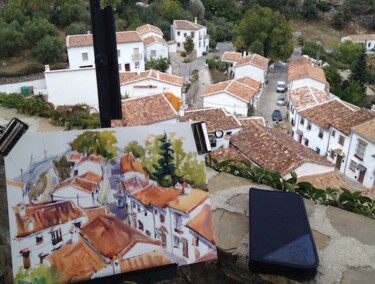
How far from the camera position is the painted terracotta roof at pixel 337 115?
1363 cm

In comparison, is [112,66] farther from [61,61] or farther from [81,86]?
[61,61]

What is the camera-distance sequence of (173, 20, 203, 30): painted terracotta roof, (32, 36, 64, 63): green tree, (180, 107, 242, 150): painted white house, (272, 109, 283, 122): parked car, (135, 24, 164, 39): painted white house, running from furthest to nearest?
(173, 20, 203, 30): painted terracotta roof, (135, 24, 164, 39): painted white house, (32, 36, 64, 63): green tree, (272, 109, 283, 122): parked car, (180, 107, 242, 150): painted white house

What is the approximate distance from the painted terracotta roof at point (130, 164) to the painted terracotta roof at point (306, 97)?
598 inches

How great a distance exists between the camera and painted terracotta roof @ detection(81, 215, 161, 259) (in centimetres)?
163

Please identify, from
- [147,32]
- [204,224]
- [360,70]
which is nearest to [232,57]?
[147,32]

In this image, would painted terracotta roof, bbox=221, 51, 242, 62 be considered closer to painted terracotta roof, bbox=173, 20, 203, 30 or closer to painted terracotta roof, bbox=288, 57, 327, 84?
painted terracotta roof, bbox=288, 57, 327, 84

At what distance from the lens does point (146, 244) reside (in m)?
1.69

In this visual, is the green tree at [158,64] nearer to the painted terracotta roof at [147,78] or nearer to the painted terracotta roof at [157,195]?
the painted terracotta roof at [147,78]

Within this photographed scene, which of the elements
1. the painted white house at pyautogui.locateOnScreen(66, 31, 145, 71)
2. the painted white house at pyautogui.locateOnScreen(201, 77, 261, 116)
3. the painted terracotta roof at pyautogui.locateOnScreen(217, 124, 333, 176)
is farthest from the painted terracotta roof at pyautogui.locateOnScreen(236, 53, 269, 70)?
the painted terracotta roof at pyautogui.locateOnScreen(217, 124, 333, 176)

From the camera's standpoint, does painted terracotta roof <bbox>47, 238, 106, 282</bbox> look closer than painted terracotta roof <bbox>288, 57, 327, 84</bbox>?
Yes

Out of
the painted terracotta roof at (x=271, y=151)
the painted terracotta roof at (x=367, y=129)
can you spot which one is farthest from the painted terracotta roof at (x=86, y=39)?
the painted terracotta roof at (x=367, y=129)

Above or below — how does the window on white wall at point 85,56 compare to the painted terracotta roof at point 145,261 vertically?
below

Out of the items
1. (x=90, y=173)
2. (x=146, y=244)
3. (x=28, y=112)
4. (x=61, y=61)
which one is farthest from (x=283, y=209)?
(x=61, y=61)

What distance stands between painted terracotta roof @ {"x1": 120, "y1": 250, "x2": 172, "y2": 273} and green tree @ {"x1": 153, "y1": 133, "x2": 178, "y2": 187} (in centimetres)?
30
